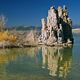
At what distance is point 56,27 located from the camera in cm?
8900

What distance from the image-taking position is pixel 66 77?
2870 cm

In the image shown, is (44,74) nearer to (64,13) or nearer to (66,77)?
(66,77)

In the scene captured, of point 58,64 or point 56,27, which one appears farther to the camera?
point 56,27

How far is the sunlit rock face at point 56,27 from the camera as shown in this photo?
8469 cm

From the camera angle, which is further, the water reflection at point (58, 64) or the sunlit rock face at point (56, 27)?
the sunlit rock face at point (56, 27)

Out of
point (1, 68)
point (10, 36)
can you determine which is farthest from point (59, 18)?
point (1, 68)

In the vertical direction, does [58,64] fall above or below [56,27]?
below

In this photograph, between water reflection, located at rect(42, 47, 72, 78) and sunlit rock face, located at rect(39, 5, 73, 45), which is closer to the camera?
water reflection, located at rect(42, 47, 72, 78)

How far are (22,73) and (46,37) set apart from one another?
5373 centimetres

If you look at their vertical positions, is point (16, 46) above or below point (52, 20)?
below

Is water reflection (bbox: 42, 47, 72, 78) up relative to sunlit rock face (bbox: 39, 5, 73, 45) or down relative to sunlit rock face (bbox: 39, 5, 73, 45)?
down

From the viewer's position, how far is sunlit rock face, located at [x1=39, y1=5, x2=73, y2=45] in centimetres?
8469

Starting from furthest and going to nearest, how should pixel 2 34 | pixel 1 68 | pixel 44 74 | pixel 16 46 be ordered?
pixel 2 34
pixel 16 46
pixel 1 68
pixel 44 74

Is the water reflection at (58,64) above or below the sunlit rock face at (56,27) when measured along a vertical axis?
below
